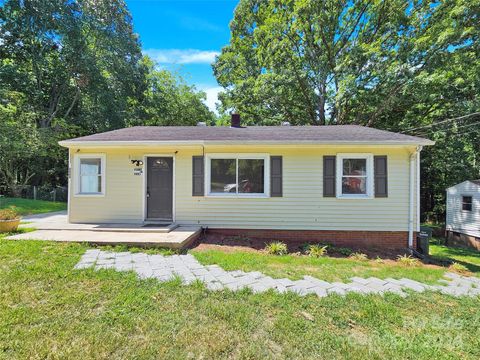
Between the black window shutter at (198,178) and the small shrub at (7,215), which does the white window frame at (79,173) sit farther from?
the black window shutter at (198,178)

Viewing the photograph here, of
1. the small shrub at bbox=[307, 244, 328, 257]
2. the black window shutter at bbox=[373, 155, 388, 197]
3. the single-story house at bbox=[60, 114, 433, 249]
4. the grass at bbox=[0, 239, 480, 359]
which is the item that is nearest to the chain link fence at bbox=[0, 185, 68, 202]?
the single-story house at bbox=[60, 114, 433, 249]

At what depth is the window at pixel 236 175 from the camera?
770cm

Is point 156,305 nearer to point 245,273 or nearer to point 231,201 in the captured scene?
point 245,273

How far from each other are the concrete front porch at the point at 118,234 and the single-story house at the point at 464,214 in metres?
16.7

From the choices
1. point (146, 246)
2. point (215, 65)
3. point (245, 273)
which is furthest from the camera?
point (215, 65)

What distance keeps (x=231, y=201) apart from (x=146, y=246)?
2.76m

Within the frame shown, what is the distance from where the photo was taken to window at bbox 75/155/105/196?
7.88 metres

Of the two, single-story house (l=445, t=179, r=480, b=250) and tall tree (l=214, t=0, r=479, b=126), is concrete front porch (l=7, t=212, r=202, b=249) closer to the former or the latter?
tall tree (l=214, t=0, r=479, b=126)

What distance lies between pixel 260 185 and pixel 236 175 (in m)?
0.77

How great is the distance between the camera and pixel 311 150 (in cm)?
759

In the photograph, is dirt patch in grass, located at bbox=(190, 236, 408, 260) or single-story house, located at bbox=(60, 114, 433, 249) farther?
single-story house, located at bbox=(60, 114, 433, 249)

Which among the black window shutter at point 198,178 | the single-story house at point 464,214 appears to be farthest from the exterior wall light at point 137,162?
the single-story house at point 464,214

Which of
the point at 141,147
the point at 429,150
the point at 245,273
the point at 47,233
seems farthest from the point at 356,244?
the point at 429,150

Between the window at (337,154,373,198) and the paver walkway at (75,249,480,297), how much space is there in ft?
9.81
